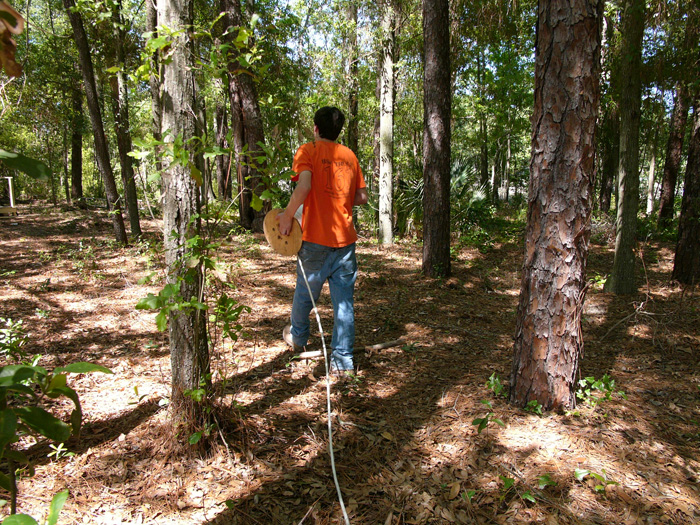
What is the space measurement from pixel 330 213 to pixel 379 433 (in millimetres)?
1667

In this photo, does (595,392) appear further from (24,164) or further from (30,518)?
(24,164)

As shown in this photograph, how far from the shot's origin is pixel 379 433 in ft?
9.27

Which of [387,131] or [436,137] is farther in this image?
[387,131]

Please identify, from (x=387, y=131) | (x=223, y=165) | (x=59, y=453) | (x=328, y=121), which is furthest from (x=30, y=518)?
(x=223, y=165)

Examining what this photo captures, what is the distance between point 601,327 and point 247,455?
4245 mm

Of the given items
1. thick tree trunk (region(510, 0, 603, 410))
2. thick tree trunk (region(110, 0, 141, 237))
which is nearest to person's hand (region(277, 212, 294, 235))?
thick tree trunk (region(510, 0, 603, 410))

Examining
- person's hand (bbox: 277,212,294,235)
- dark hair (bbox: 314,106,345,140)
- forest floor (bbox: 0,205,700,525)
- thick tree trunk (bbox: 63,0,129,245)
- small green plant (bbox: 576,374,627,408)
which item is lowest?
forest floor (bbox: 0,205,700,525)

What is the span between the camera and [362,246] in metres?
9.79

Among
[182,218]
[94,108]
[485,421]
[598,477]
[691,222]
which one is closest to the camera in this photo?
[598,477]

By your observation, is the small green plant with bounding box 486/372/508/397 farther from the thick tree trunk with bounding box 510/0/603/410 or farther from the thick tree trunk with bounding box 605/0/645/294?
the thick tree trunk with bounding box 605/0/645/294

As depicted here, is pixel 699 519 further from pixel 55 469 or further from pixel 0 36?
pixel 55 469

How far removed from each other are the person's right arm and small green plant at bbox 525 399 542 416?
209cm

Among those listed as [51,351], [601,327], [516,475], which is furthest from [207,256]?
[601,327]

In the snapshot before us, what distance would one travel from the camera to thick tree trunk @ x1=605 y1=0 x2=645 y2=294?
549 cm
